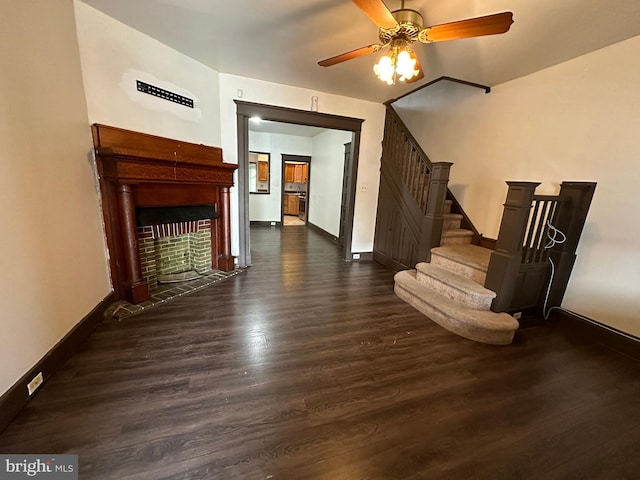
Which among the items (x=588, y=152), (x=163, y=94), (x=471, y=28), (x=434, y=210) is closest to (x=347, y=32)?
(x=471, y=28)

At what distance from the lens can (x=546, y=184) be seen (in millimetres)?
2889

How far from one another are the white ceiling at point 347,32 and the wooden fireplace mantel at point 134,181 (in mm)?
1068

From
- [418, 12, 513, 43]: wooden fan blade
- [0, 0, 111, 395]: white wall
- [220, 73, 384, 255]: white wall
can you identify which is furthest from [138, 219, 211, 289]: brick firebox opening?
[418, 12, 513, 43]: wooden fan blade

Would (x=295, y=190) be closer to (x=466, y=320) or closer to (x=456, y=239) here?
(x=456, y=239)

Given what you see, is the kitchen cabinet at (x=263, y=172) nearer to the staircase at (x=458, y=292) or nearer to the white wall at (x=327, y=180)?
the white wall at (x=327, y=180)

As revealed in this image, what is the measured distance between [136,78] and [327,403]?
340 centimetres

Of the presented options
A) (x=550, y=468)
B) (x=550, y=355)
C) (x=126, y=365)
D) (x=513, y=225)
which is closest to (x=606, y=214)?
(x=513, y=225)

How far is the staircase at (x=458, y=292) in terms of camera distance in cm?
232

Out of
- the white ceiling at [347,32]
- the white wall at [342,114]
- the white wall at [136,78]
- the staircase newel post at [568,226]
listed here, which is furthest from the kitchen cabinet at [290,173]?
the staircase newel post at [568,226]

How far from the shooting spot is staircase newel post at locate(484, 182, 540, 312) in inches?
89.8

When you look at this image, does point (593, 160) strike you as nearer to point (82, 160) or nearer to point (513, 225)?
point (513, 225)

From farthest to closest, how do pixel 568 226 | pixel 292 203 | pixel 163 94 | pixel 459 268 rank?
1. pixel 292 203
2. pixel 459 268
3. pixel 163 94
4. pixel 568 226

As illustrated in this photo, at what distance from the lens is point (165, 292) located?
300 centimetres

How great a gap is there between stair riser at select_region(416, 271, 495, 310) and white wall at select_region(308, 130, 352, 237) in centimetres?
308
